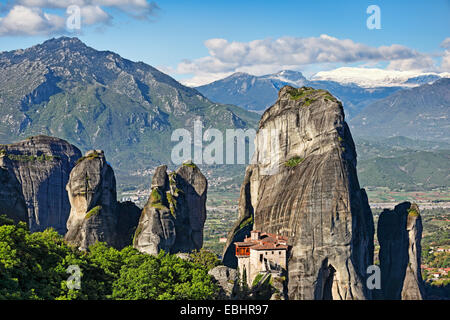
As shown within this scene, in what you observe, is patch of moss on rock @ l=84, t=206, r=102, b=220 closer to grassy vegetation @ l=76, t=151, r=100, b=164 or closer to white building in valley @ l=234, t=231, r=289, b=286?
grassy vegetation @ l=76, t=151, r=100, b=164

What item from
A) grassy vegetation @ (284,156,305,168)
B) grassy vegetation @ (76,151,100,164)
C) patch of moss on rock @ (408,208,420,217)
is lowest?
patch of moss on rock @ (408,208,420,217)

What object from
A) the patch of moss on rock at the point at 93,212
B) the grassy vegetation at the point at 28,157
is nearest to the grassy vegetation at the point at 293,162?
the patch of moss on rock at the point at 93,212

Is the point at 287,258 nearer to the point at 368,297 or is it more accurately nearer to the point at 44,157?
the point at 368,297

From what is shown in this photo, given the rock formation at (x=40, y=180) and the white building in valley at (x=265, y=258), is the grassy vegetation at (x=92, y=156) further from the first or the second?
the white building in valley at (x=265, y=258)
